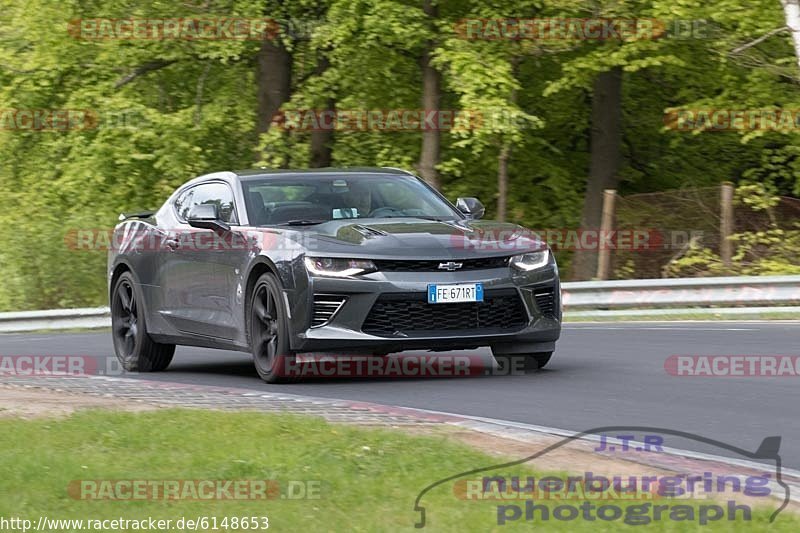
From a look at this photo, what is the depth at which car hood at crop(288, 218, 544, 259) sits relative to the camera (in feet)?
36.2

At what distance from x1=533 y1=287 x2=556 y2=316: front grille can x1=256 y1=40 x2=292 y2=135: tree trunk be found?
18.3 m

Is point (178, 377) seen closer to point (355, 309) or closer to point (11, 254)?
point (355, 309)

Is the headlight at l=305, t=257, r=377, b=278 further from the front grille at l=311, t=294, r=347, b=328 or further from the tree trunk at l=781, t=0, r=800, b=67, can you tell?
the tree trunk at l=781, t=0, r=800, b=67

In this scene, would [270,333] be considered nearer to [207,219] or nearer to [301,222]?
[301,222]

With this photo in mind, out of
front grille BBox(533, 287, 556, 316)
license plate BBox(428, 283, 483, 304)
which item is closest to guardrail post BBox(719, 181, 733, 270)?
front grille BBox(533, 287, 556, 316)

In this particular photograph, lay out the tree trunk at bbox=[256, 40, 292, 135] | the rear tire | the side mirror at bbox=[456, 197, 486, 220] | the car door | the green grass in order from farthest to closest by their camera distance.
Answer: the tree trunk at bbox=[256, 40, 292, 135] < the side mirror at bbox=[456, 197, 486, 220] < the car door < the rear tire < the green grass

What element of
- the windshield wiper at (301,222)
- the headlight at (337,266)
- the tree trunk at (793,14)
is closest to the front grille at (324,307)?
the headlight at (337,266)

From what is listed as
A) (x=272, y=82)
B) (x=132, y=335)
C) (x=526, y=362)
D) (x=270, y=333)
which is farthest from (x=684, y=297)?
(x=272, y=82)

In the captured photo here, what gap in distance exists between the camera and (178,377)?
1309cm

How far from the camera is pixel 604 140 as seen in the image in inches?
1198

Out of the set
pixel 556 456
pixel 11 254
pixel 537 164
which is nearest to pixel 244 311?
pixel 556 456

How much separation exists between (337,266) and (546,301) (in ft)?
5.19

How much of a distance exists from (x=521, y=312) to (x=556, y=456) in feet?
12.8

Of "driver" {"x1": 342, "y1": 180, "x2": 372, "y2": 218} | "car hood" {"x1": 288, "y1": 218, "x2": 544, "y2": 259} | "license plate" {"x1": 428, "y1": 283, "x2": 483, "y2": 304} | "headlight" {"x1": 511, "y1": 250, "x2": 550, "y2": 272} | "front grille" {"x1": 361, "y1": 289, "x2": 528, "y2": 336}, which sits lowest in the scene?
"front grille" {"x1": 361, "y1": 289, "x2": 528, "y2": 336}
